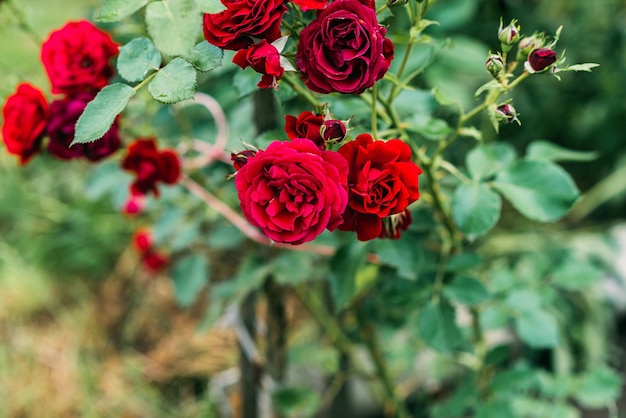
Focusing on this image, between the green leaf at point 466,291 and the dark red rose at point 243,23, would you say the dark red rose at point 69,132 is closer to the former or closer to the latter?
the dark red rose at point 243,23

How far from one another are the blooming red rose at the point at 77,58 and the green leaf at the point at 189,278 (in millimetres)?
442

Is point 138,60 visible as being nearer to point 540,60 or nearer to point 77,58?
point 77,58

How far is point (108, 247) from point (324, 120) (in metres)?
1.71

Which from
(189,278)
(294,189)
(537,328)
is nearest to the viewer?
(294,189)

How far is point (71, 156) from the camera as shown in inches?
28.5

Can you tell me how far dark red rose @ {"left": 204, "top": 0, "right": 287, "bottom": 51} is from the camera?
1.57 ft

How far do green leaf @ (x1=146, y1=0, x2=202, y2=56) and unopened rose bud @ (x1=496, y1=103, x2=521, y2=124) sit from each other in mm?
260

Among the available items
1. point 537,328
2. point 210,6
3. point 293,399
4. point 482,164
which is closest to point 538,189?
point 482,164

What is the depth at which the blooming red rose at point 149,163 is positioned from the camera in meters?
0.78

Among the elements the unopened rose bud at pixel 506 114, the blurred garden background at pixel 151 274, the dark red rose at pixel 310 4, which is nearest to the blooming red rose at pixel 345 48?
the dark red rose at pixel 310 4

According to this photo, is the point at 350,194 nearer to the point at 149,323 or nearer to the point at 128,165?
the point at 128,165

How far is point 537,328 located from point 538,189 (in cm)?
32

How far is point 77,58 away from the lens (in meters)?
0.69

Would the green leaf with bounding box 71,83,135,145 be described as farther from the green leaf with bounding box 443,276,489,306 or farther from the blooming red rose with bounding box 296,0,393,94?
the green leaf with bounding box 443,276,489,306
